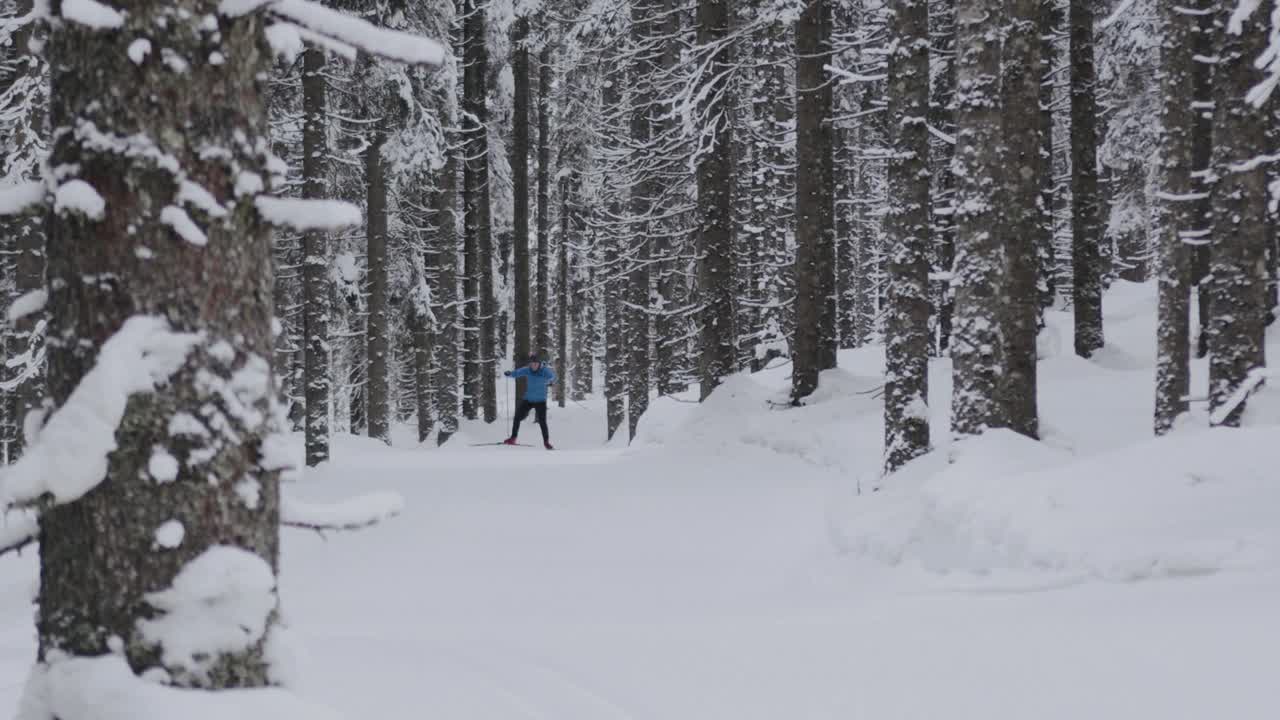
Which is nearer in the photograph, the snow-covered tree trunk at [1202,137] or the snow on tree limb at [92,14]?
the snow on tree limb at [92,14]

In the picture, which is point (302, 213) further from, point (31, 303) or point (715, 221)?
point (715, 221)

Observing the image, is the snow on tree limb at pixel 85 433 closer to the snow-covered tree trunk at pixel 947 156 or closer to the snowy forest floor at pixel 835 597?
the snowy forest floor at pixel 835 597

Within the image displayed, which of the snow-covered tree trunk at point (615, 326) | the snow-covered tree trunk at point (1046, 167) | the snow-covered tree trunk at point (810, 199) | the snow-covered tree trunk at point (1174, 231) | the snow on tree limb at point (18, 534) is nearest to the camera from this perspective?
the snow on tree limb at point (18, 534)

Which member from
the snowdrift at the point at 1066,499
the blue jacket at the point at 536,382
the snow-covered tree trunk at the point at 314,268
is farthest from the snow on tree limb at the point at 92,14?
the blue jacket at the point at 536,382

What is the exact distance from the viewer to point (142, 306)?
2410 millimetres

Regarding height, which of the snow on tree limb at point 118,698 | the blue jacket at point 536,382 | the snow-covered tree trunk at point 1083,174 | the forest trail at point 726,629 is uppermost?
the snow-covered tree trunk at point 1083,174

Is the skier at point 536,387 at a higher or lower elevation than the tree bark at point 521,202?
lower

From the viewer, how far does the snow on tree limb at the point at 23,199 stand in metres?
2.47

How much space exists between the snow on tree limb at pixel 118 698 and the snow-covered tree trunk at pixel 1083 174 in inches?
596

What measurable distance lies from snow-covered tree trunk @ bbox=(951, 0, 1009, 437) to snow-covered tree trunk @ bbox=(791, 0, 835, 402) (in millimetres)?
4769

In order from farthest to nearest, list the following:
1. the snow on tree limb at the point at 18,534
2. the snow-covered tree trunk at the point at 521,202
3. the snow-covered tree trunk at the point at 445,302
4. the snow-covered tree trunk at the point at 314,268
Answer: the snow-covered tree trunk at the point at 445,302, the snow-covered tree trunk at the point at 521,202, the snow-covered tree trunk at the point at 314,268, the snow on tree limb at the point at 18,534

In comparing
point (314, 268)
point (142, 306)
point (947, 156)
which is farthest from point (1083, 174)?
point (142, 306)

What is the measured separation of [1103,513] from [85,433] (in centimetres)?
491

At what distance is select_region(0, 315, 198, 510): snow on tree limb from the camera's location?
228cm
